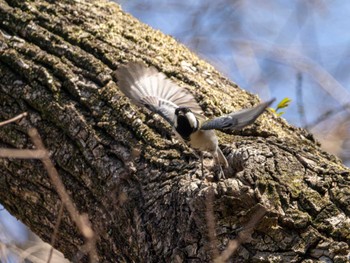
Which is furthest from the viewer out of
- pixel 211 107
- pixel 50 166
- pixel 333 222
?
pixel 211 107

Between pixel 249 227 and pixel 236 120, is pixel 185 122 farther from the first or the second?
pixel 249 227

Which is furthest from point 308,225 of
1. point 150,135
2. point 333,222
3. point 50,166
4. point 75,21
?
point 75,21

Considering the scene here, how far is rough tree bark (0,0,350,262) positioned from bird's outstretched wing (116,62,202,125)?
4 cm

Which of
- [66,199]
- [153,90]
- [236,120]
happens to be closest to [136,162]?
[66,199]

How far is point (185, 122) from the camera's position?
2549 millimetres

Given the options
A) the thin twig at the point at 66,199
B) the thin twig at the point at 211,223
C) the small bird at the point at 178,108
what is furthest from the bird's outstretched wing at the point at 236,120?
the thin twig at the point at 66,199

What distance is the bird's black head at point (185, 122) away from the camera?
247cm

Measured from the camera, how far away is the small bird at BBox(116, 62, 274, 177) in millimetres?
2342

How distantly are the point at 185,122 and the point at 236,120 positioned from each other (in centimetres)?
29

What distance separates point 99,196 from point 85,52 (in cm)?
69

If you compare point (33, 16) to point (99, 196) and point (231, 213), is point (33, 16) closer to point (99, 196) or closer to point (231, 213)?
point (99, 196)

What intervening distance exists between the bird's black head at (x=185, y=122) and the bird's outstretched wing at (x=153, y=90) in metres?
0.02

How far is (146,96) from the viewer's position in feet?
8.75

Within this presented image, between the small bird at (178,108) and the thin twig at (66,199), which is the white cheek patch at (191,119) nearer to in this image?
the small bird at (178,108)
